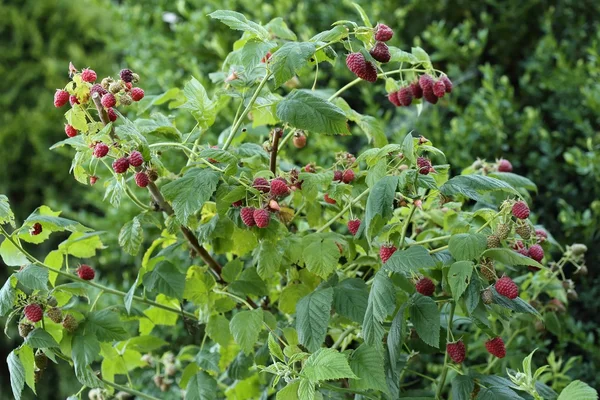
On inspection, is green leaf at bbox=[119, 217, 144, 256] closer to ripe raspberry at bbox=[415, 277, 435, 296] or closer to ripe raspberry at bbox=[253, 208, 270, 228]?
ripe raspberry at bbox=[253, 208, 270, 228]

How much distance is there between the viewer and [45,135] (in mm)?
5250

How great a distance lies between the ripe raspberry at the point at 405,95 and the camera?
4.55ft

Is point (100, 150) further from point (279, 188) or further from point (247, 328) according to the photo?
point (247, 328)

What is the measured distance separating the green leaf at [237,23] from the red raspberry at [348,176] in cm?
26

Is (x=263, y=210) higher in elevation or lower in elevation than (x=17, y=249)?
higher

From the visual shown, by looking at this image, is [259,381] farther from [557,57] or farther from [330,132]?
[557,57]

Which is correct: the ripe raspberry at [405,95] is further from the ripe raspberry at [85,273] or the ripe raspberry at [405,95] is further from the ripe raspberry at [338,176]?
the ripe raspberry at [85,273]

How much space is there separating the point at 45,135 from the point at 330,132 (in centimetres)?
442

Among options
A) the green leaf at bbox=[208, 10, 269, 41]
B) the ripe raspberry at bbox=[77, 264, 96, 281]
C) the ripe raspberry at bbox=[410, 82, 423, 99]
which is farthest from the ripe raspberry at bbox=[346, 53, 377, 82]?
the ripe raspberry at bbox=[77, 264, 96, 281]

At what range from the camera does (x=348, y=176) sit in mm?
1324

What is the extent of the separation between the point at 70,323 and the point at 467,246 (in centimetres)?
64

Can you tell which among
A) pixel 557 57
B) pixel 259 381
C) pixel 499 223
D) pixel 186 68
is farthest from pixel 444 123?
pixel 499 223

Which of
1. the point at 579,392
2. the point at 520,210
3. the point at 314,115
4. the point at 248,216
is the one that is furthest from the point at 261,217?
the point at 579,392

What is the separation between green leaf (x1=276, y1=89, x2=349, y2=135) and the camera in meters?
1.17
